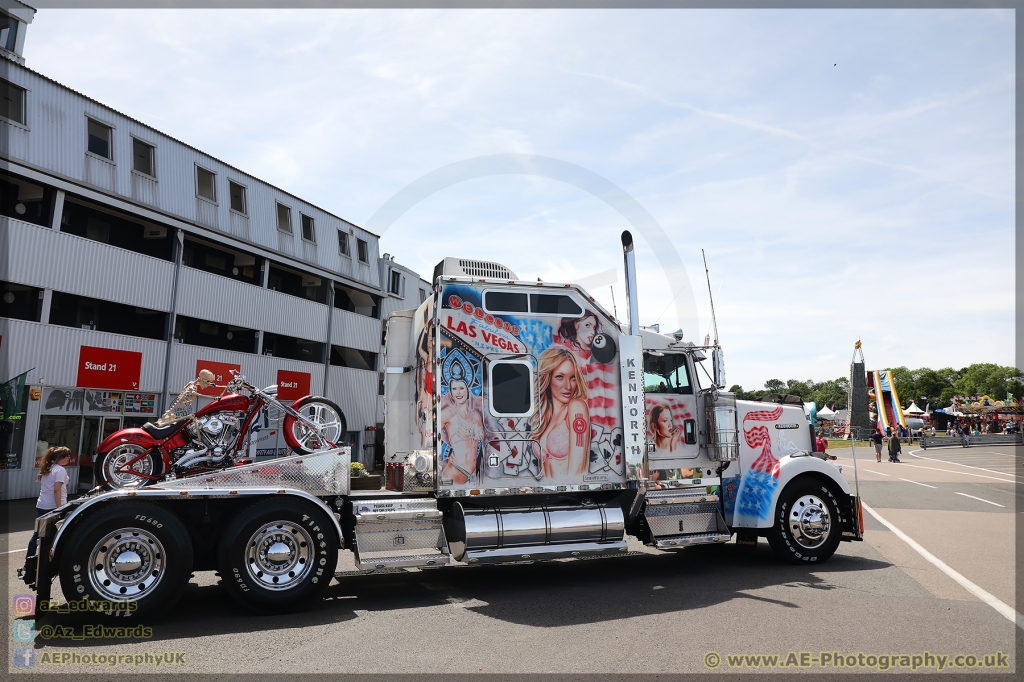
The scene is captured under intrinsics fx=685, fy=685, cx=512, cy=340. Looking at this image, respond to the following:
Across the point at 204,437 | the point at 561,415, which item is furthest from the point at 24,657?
the point at 561,415

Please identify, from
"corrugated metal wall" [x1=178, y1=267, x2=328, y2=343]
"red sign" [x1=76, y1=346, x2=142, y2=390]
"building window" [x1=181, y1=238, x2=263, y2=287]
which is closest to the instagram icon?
"red sign" [x1=76, y1=346, x2=142, y2=390]

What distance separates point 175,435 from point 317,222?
83.4 feet

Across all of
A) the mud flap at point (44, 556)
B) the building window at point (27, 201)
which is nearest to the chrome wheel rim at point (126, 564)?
the mud flap at point (44, 556)

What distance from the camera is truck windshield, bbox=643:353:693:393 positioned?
32.6ft

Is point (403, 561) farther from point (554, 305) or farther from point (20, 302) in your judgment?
point (20, 302)

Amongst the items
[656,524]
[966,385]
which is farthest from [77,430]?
[966,385]

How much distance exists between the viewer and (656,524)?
9.28 metres

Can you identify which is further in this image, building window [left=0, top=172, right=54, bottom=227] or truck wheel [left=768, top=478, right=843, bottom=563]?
building window [left=0, top=172, right=54, bottom=227]

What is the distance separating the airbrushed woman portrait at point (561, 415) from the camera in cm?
896

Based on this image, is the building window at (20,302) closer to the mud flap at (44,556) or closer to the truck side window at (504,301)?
the mud flap at (44,556)

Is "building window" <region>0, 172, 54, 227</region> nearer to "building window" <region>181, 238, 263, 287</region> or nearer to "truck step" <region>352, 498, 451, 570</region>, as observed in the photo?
"building window" <region>181, 238, 263, 287</region>

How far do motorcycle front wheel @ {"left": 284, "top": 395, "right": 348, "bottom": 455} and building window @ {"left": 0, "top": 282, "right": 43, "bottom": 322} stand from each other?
16621mm

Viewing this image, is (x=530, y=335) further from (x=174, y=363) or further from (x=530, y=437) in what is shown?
(x=174, y=363)

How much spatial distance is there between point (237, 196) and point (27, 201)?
799 centimetres
